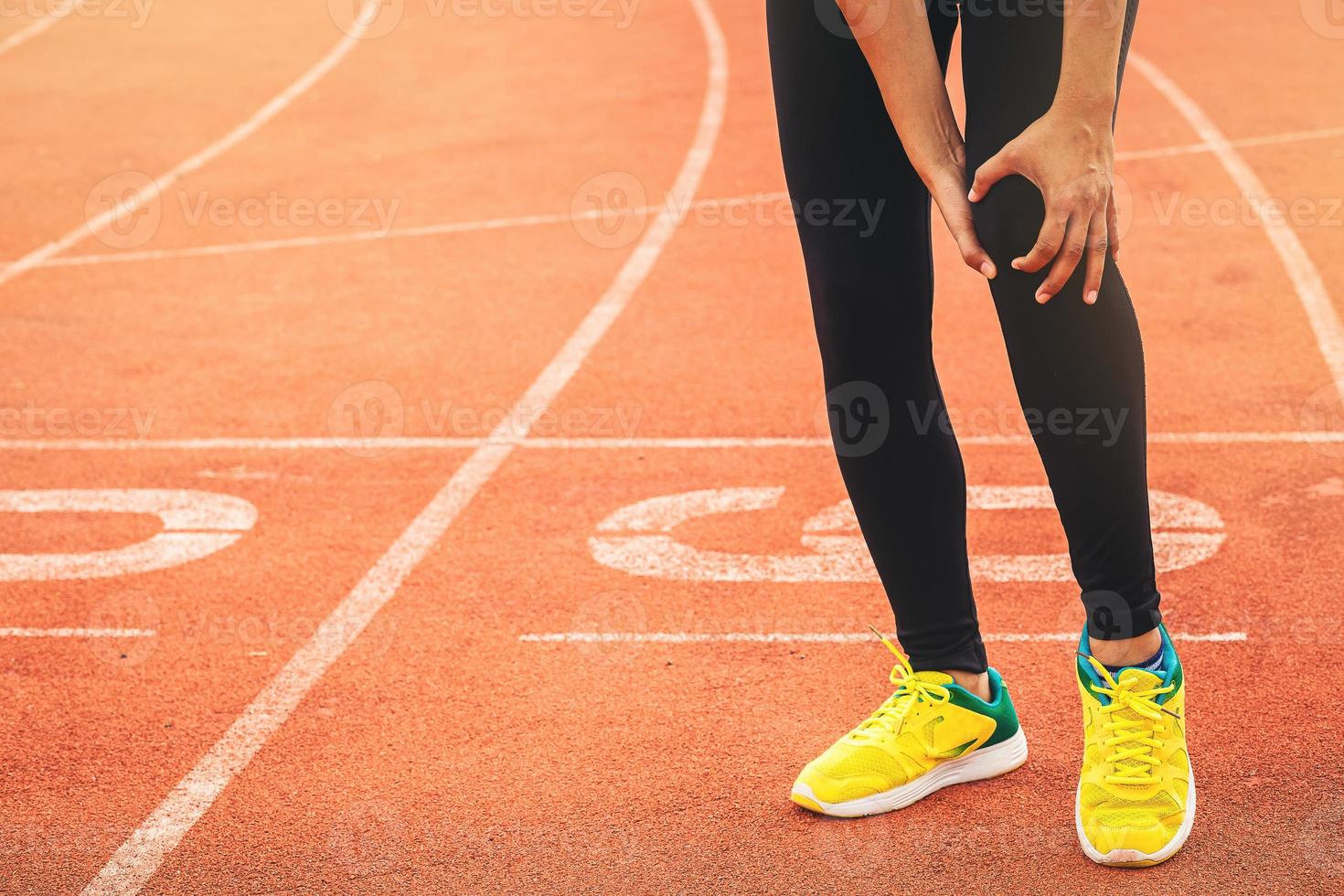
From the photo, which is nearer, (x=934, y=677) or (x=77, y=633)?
(x=934, y=677)

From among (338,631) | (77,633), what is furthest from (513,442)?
(77,633)

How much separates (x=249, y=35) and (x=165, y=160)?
6.56 meters

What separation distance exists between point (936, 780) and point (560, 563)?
1.49m

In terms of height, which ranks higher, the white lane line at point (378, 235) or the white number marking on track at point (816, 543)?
the white lane line at point (378, 235)

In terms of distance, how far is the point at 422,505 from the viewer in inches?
169

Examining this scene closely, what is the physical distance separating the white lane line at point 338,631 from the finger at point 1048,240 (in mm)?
Result: 1729

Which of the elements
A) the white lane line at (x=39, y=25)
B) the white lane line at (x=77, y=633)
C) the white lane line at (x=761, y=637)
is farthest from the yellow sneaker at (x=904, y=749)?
the white lane line at (x=39, y=25)

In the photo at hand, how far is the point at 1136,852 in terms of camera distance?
222cm

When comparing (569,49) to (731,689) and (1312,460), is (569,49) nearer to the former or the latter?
(1312,460)

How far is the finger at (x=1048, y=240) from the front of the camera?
1930 mm

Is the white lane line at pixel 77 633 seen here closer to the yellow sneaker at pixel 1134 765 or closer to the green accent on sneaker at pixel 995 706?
the green accent on sneaker at pixel 995 706

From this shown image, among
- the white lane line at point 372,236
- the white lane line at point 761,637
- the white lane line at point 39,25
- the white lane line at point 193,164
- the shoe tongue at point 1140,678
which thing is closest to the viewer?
the shoe tongue at point 1140,678

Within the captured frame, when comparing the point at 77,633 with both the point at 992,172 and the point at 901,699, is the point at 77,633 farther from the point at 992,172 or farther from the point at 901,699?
the point at 992,172

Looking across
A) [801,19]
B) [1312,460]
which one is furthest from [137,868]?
[1312,460]
